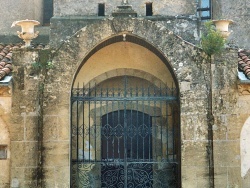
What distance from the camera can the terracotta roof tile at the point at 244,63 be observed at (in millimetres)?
10203

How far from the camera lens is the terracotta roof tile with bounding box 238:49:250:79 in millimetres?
10203

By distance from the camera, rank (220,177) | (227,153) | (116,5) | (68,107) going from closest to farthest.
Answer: (220,177)
(227,153)
(68,107)
(116,5)

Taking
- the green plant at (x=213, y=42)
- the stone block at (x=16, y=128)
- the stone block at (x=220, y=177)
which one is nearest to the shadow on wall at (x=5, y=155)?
the stone block at (x=16, y=128)

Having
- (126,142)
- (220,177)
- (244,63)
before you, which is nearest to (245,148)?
(220,177)

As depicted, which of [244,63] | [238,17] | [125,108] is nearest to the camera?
[125,108]

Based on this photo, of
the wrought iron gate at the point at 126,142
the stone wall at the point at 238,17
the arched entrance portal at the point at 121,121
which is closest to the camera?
the wrought iron gate at the point at 126,142

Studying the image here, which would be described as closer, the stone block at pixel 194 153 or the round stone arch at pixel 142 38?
the stone block at pixel 194 153

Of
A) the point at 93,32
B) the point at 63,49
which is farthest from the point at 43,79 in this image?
the point at 93,32

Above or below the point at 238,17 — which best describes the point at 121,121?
below

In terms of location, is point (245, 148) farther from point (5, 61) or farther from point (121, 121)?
point (5, 61)

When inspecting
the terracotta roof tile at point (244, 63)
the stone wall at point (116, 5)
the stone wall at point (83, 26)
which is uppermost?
the stone wall at point (116, 5)

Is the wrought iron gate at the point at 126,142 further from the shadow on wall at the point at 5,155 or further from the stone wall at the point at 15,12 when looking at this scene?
the stone wall at the point at 15,12

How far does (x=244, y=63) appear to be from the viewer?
10.8 m

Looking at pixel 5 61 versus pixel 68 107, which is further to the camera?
pixel 5 61
